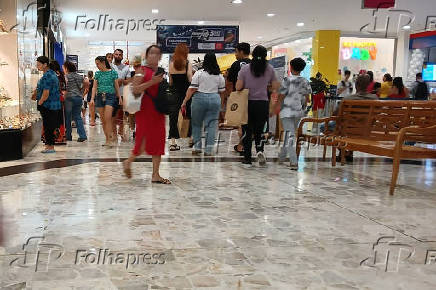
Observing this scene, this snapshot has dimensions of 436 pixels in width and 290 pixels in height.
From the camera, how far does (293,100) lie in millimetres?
5496

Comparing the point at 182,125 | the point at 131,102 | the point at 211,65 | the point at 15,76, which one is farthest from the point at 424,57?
the point at 131,102

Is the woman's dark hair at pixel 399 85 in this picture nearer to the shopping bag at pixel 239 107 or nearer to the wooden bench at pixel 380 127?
the wooden bench at pixel 380 127

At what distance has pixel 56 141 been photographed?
25.0 feet

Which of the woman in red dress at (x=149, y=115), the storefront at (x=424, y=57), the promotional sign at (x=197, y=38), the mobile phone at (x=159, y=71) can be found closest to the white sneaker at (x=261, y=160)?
the woman in red dress at (x=149, y=115)

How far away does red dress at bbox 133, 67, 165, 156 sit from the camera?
→ 4.26 metres

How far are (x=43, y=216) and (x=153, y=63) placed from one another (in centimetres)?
169

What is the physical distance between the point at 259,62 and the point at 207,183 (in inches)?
69.2

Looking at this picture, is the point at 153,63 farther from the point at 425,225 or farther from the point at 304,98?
the point at 425,225

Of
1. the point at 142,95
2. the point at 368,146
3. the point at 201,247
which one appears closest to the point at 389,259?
the point at 201,247

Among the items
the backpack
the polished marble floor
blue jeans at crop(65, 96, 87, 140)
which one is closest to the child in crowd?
the polished marble floor

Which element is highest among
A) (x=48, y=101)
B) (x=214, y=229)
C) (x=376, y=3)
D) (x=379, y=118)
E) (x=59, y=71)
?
(x=376, y=3)

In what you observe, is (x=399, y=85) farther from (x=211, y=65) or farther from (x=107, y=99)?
(x=107, y=99)

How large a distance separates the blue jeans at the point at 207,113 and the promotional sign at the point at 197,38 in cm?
870

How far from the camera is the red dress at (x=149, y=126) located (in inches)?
168
